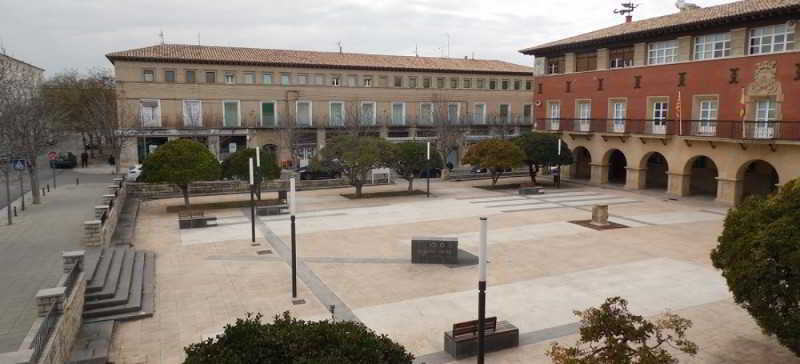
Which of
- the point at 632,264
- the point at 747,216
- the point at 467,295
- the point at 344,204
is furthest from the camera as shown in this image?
the point at 344,204

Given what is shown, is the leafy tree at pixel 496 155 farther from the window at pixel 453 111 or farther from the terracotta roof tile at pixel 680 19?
the window at pixel 453 111

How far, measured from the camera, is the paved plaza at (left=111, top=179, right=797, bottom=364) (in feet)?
38.5

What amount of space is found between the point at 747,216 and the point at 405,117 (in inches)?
1849

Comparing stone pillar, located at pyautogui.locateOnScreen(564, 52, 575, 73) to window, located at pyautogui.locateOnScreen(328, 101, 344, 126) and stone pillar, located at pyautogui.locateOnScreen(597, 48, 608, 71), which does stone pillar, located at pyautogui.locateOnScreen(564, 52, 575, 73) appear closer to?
stone pillar, located at pyautogui.locateOnScreen(597, 48, 608, 71)

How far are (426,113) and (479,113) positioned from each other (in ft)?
21.5

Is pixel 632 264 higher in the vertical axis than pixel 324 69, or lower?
lower

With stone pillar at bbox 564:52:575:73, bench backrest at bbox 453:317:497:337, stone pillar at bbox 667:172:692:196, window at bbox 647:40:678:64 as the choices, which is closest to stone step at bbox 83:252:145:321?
bench backrest at bbox 453:317:497:337

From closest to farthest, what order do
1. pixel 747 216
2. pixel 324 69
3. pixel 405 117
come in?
pixel 747 216 → pixel 324 69 → pixel 405 117

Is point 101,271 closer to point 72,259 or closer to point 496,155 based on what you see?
point 72,259

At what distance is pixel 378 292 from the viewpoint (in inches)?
574

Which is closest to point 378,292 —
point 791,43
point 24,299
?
point 24,299

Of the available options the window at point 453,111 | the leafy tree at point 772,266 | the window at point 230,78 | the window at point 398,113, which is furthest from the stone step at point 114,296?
the window at point 453,111

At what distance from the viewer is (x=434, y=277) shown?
15.9 m

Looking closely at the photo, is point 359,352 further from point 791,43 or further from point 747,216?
point 791,43
